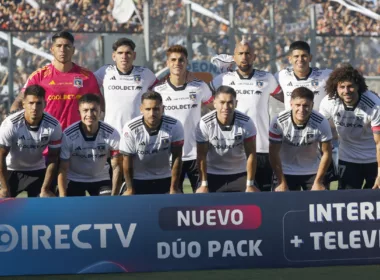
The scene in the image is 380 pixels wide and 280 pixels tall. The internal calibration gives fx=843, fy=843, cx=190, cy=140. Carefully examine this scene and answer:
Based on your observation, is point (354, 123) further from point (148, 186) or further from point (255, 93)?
point (148, 186)

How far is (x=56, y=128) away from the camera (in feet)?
26.6

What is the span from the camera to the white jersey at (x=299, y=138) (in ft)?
26.9

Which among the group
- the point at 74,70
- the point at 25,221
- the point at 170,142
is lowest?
the point at 25,221

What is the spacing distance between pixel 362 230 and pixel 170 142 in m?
2.03

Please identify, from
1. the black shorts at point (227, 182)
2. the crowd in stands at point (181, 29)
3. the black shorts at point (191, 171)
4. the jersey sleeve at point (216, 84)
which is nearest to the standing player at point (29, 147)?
the black shorts at point (191, 171)

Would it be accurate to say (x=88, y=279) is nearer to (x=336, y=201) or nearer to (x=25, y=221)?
(x=25, y=221)

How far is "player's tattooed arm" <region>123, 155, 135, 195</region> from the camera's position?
7918mm

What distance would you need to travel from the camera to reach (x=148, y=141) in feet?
26.5

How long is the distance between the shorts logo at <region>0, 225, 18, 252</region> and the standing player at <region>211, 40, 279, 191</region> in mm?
3014

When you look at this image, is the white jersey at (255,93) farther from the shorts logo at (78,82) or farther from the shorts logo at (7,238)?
the shorts logo at (7,238)

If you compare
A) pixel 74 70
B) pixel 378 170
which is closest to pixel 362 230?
pixel 378 170

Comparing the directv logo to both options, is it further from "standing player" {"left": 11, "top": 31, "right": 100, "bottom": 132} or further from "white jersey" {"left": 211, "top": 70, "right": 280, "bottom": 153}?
"white jersey" {"left": 211, "top": 70, "right": 280, "bottom": 153}

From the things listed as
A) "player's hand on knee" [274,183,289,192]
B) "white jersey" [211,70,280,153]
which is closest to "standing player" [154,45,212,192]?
"white jersey" [211,70,280,153]

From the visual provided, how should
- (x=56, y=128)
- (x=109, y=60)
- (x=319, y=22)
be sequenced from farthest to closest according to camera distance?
1. (x=319, y=22)
2. (x=109, y=60)
3. (x=56, y=128)
